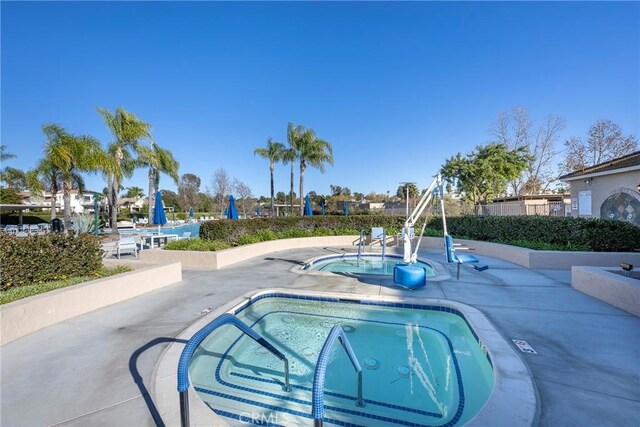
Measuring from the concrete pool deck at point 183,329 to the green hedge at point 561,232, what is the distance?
9.04 ft

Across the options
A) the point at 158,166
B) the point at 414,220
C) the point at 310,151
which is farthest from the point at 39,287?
the point at 158,166

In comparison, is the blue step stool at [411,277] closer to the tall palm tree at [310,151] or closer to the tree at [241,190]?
the tall palm tree at [310,151]

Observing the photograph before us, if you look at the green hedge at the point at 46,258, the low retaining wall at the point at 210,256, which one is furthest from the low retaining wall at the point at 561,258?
the green hedge at the point at 46,258

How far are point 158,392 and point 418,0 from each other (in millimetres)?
14443

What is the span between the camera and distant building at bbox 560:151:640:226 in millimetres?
11289

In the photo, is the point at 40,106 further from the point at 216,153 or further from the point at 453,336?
the point at 453,336

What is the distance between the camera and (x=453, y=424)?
2.53 metres

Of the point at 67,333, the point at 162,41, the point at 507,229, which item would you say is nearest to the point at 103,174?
the point at 162,41

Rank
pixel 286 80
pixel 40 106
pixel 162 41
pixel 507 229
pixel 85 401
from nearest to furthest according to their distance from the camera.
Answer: pixel 85 401, pixel 507 229, pixel 162 41, pixel 40 106, pixel 286 80

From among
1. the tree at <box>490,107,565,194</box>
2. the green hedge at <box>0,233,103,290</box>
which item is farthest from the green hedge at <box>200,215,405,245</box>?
the tree at <box>490,107,565,194</box>

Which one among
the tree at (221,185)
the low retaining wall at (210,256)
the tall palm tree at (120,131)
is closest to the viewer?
the low retaining wall at (210,256)

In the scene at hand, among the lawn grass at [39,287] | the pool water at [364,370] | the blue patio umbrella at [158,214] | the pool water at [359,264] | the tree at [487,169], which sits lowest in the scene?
the pool water at [364,370]

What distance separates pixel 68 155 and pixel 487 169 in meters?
27.1

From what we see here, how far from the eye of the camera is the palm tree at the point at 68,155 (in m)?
14.8
